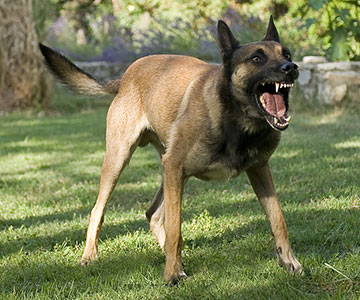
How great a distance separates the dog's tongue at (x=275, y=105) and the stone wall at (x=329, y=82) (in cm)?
791

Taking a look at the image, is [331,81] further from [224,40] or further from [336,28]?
[224,40]

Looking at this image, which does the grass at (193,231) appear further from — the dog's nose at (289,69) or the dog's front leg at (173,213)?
the dog's nose at (289,69)

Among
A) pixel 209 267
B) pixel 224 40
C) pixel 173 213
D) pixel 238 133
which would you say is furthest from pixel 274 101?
pixel 209 267

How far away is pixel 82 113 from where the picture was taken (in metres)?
14.8

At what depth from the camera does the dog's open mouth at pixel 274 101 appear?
3568 millimetres

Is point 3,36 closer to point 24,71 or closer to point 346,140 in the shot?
point 24,71

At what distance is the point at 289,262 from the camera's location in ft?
12.3

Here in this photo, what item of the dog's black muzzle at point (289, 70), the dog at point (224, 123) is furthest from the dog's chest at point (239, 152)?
the dog's black muzzle at point (289, 70)

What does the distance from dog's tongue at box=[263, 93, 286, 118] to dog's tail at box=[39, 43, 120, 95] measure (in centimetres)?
158

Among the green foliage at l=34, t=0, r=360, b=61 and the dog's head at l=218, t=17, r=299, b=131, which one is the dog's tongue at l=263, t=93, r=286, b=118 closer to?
the dog's head at l=218, t=17, r=299, b=131

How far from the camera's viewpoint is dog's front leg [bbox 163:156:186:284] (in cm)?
382

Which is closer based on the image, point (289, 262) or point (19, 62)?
point (289, 262)

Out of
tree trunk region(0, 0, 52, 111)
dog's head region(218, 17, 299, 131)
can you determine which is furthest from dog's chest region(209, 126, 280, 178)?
tree trunk region(0, 0, 52, 111)

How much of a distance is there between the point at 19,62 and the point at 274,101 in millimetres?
11435
